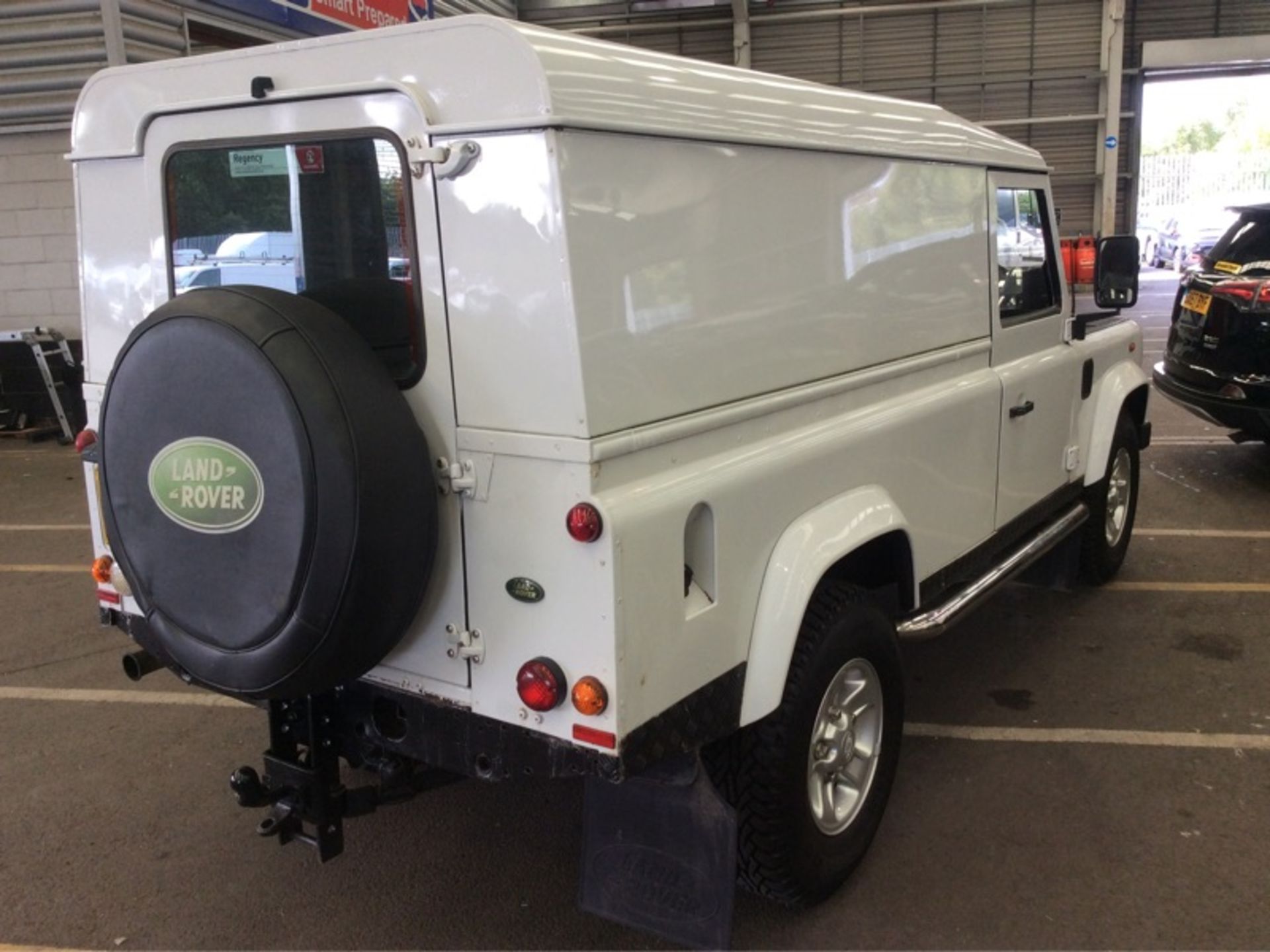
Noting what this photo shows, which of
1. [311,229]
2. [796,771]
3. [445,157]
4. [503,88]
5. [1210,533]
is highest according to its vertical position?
[503,88]

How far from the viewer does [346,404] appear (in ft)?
7.27

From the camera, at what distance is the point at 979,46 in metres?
19.2

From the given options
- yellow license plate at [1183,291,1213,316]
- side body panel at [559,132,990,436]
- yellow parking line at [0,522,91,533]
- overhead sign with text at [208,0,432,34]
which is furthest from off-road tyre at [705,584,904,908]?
overhead sign with text at [208,0,432,34]

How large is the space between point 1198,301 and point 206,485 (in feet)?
23.1

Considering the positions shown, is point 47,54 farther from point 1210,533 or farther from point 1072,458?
point 1210,533

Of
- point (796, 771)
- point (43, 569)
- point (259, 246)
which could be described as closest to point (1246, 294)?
point (796, 771)

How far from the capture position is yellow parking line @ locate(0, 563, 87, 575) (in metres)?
6.29

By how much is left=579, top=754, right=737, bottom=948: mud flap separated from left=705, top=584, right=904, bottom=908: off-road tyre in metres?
0.13

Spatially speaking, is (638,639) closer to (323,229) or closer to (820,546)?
(820,546)

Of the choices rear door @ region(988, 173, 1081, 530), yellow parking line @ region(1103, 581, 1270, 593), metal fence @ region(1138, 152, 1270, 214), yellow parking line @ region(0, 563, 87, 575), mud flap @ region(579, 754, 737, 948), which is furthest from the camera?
metal fence @ region(1138, 152, 1270, 214)

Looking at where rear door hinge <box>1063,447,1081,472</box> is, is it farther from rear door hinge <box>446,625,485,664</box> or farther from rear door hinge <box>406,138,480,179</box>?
rear door hinge <box>406,138,480,179</box>

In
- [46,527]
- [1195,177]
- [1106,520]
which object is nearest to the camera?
[1106,520]

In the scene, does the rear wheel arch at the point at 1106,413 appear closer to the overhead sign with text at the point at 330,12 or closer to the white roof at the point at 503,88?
the white roof at the point at 503,88

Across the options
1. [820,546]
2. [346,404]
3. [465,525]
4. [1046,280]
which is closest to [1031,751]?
[820,546]
